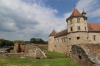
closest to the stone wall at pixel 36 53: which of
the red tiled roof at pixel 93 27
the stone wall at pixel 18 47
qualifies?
the stone wall at pixel 18 47

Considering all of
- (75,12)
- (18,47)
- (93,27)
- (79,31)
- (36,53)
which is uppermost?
(75,12)

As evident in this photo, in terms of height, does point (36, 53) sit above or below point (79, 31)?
below

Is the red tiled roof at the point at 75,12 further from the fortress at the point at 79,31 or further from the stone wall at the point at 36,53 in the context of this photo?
the stone wall at the point at 36,53

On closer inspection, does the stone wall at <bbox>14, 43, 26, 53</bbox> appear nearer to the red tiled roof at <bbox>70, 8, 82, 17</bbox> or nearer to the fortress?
the fortress

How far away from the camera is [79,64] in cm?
1451

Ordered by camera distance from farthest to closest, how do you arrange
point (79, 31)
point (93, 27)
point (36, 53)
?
point (93, 27)
point (79, 31)
point (36, 53)

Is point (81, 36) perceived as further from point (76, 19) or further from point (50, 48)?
point (50, 48)

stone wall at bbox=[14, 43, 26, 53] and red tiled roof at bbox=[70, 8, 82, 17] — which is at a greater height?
red tiled roof at bbox=[70, 8, 82, 17]

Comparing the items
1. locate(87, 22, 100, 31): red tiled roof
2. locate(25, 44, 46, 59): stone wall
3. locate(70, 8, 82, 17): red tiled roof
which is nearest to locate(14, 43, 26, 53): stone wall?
locate(25, 44, 46, 59): stone wall

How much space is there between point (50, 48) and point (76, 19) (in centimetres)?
2571

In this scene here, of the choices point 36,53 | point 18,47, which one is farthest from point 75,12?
point 18,47

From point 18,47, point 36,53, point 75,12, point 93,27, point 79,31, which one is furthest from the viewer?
point 93,27

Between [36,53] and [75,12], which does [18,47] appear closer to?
[36,53]

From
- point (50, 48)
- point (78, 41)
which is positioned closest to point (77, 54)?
point (78, 41)
